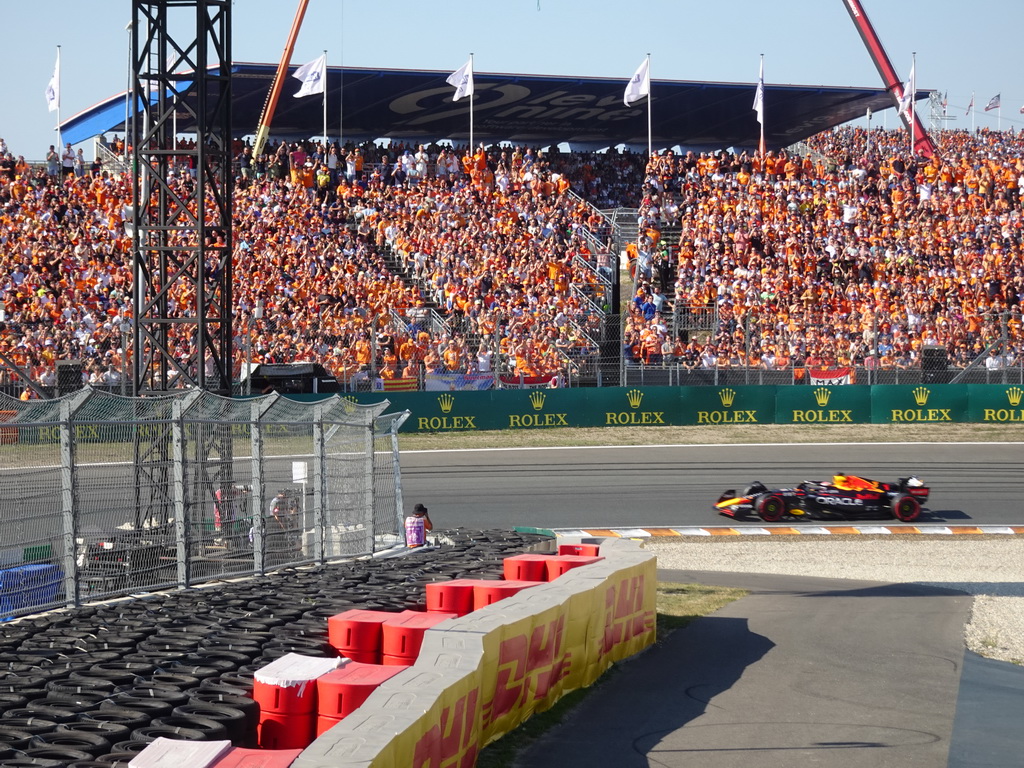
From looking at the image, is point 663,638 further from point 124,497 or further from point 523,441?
point 523,441

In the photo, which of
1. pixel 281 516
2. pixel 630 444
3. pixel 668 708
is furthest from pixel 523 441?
pixel 668 708

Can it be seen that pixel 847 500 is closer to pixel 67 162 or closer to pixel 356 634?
pixel 356 634

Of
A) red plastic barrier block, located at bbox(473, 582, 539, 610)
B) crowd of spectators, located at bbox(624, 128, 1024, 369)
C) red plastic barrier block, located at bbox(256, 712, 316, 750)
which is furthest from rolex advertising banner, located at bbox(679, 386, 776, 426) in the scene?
red plastic barrier block, located at bbox(256, 712, 316, 750)

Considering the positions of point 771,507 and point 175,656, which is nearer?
point 175,656

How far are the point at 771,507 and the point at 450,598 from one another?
10.8 metres

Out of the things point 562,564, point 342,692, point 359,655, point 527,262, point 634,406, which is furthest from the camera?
point 527,262

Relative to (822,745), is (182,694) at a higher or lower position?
higher

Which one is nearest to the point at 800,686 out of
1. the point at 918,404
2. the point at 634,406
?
the point at 634,406

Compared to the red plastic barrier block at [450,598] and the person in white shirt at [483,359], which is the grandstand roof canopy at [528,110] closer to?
the person in white shirt at [483,359]

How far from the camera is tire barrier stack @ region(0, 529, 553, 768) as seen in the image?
571 centimetres

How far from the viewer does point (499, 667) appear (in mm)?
7477

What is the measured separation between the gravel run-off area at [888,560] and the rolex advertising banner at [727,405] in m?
10.5

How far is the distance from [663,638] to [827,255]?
2381 cm

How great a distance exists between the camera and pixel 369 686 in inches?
256
